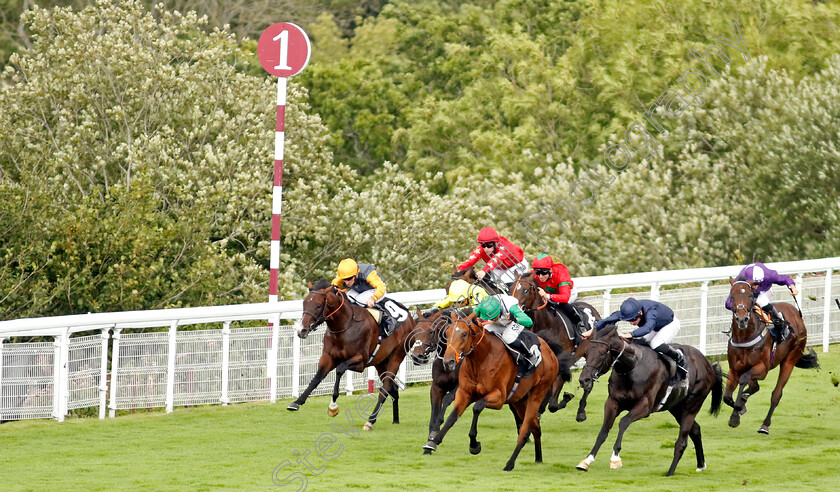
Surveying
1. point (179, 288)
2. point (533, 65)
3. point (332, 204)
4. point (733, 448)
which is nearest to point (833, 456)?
A: point (733, 448)

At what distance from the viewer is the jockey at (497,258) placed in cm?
1113

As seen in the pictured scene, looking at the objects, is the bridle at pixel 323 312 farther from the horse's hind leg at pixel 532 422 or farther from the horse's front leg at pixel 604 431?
the horse's front leg at pixel 604 431

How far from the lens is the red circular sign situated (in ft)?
43.5

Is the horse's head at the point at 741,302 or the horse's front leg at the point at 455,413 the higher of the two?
the horse's head at the point at 741,302

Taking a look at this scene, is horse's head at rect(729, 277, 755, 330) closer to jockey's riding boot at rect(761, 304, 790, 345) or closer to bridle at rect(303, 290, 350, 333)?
jockey's riding boot at rect(761, 304, 790, 345)

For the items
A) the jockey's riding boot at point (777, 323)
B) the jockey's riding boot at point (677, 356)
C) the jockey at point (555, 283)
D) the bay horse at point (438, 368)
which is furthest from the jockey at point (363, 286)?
the jockey's riding boot at point (777, 323)

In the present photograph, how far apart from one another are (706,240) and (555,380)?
43.1ft

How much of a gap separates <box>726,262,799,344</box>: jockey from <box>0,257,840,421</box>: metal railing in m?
2.69

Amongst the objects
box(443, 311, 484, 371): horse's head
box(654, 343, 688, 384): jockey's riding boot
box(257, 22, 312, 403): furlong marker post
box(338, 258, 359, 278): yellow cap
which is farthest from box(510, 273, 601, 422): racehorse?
box(257, 22, 312, 403): furlong marker post

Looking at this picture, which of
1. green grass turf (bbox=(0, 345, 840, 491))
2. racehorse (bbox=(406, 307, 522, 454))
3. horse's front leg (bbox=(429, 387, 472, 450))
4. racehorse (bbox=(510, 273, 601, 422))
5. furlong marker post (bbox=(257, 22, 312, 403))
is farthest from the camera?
furlong marker post (bbox=(257, 22, 312, 403))

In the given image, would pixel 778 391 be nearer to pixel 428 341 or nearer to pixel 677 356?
pixel 677 356

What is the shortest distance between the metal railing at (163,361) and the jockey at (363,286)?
1.13 metres

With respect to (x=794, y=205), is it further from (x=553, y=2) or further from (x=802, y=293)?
(x=553, y=2)

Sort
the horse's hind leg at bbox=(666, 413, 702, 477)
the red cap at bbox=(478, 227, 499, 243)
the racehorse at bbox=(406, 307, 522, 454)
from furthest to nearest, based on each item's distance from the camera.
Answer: the red cap at bbox=(478, 227, 499, 243)
the horse's hind leg at bbox=(666, 413, 702, 477)
the racehorse at bbox=(406, 307, 522, 454)
